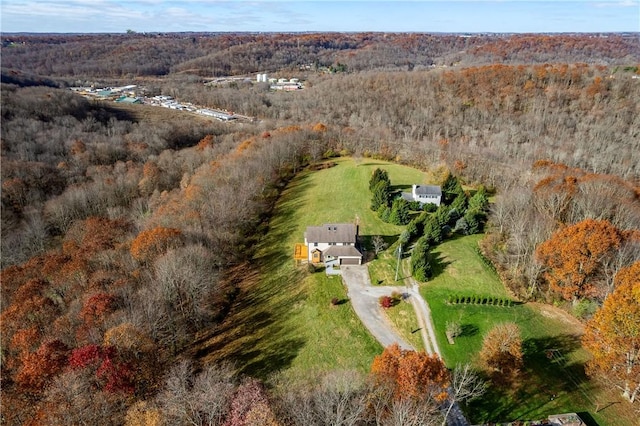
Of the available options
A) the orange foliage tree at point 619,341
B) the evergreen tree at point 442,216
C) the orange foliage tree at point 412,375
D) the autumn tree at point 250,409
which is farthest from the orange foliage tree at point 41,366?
the evergreen tree at point 442,216

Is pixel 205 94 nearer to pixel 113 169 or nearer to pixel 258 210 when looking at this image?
pixel 113 169

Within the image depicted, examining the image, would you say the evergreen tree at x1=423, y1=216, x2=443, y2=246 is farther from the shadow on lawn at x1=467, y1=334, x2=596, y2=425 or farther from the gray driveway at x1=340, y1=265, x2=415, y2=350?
the shadow on lawn at x1=467, y1=334, x2=596, y2=425

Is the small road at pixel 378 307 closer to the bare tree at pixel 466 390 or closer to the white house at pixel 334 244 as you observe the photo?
the white house at pixel 334 244

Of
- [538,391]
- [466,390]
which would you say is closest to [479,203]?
[538,391]

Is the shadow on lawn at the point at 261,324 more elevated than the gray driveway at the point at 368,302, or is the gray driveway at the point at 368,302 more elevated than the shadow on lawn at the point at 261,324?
the gray driveway at the point at 368,302

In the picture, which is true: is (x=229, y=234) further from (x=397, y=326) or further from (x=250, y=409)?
(x=250, y=409)

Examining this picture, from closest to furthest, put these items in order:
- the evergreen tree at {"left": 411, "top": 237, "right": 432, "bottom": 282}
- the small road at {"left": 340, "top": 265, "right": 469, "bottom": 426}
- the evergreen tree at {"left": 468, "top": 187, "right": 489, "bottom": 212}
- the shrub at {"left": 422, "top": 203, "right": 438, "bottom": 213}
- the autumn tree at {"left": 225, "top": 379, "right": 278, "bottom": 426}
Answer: the autumn tree at {"left": 225, "top": 379, "right": 278, "bottom": 426} → the small road at {"left": 340, "top": 265, "right": 469, "bottom": 426} → the evergreen tree at {"left": 411, "top": 237, "right": 432, "bottom": 282} → the evergreen tree at {"left": 468, "top": 187, "right": 489, "bottom": 212} → the shrub at {"left": 422, "top": 203, "right": 438, "bottom": 213}

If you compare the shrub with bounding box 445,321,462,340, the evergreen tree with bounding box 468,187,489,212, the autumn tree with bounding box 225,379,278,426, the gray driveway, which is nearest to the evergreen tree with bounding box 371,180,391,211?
the evergreen tree with bounding box 468,187,489,212
